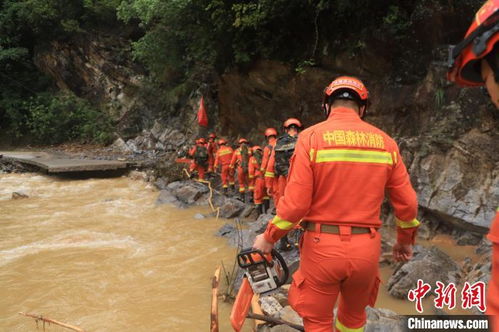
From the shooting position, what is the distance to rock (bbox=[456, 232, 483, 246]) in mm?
5219

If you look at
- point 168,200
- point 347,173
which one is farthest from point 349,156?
point 168,200

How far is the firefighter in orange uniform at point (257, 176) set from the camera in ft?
27.4

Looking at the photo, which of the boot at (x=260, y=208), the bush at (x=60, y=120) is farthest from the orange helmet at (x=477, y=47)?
the bush at (x=60, y=120)

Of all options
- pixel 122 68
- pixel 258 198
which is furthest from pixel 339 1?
pixel 122 68

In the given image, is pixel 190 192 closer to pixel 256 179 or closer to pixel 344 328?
pixel 256 179

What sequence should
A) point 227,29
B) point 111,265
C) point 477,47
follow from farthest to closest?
point 227,29 < point 111,265 < point 477,47

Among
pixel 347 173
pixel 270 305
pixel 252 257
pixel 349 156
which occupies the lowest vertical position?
pixel 270 305

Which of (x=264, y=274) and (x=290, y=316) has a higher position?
(x=264, y=274)

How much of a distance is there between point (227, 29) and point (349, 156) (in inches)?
331

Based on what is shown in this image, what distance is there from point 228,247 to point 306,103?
16.0 feet

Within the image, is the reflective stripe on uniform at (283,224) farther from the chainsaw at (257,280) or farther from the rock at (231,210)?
the rock at (231,210)

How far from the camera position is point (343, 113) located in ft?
7.85

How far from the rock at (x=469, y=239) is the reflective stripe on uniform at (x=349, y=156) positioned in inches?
156

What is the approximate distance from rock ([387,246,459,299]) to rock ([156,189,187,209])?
6.39m
